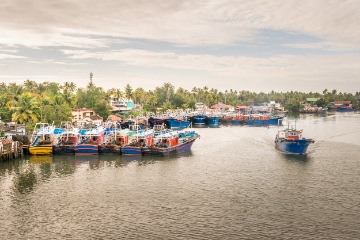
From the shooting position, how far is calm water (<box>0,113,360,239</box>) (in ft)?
122

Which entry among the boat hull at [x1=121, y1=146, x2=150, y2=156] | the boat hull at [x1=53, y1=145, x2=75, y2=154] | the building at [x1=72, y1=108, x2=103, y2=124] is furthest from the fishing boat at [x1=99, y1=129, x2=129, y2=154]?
the building at [x1=72, y1=108, x2=103, y2=124]

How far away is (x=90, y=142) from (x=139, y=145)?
1150 centimetres

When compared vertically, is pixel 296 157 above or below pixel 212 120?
below

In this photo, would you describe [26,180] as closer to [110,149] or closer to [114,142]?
[110,149]

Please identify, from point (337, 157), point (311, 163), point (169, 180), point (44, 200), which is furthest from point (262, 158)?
point (44, 200)

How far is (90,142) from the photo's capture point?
82.6 m

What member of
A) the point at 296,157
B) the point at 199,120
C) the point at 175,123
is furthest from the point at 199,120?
the point at 296,157

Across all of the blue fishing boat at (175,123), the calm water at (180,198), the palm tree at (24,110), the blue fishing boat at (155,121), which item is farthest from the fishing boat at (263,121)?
the palm tree at (24,110)

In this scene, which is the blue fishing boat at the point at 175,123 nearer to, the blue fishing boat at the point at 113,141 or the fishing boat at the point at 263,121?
the fishing boat at the point at 263,121

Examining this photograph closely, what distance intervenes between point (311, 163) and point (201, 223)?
1534 inches

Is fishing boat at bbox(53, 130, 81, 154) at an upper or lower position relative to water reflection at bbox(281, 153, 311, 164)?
upper

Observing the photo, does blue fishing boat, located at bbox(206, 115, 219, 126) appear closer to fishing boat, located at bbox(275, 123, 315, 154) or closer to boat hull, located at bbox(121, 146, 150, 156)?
fishing boat, located at bbox(275, 123, 315, 154)

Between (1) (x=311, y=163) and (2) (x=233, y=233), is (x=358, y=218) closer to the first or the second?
(2) (x=233, y=233)

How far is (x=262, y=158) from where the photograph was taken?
76.6 meters
